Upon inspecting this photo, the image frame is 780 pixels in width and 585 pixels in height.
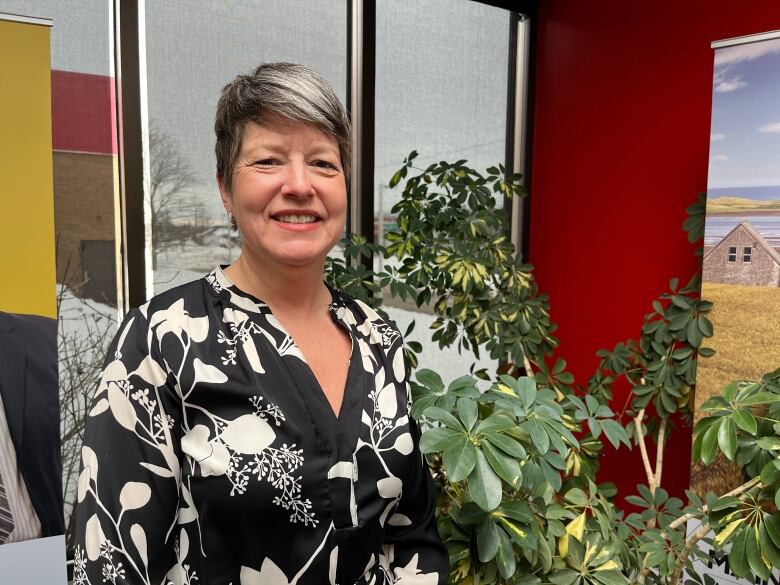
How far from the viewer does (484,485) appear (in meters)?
1.04

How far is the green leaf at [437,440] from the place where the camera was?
1.05 m

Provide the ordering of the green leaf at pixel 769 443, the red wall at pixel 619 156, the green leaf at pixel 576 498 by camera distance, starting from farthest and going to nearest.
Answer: the red wall at pixel 619 156
the green leaf at pixel 576 498
the green leaf at pixel 769 443

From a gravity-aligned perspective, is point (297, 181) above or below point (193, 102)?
below

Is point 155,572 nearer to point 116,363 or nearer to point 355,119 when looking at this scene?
point 116,363

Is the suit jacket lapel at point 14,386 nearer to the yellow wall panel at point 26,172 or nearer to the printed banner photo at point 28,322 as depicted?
the printed banner photo at point 28,322

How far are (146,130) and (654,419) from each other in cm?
Answer: 252

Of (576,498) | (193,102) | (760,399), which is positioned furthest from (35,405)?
(760,399)

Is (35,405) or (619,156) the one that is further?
(619,156)

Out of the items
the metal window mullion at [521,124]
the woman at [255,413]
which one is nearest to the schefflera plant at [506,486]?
the woman at [255,413]

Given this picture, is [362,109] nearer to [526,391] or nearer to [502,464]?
[526,391]

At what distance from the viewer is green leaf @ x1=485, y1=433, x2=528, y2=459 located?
3.51ft

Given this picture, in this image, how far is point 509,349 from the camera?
2.68 m

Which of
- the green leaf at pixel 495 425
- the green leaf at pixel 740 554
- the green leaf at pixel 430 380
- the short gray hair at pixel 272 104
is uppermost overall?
the short gray hair at pixel 272 104

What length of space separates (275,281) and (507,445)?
507 millimetres
